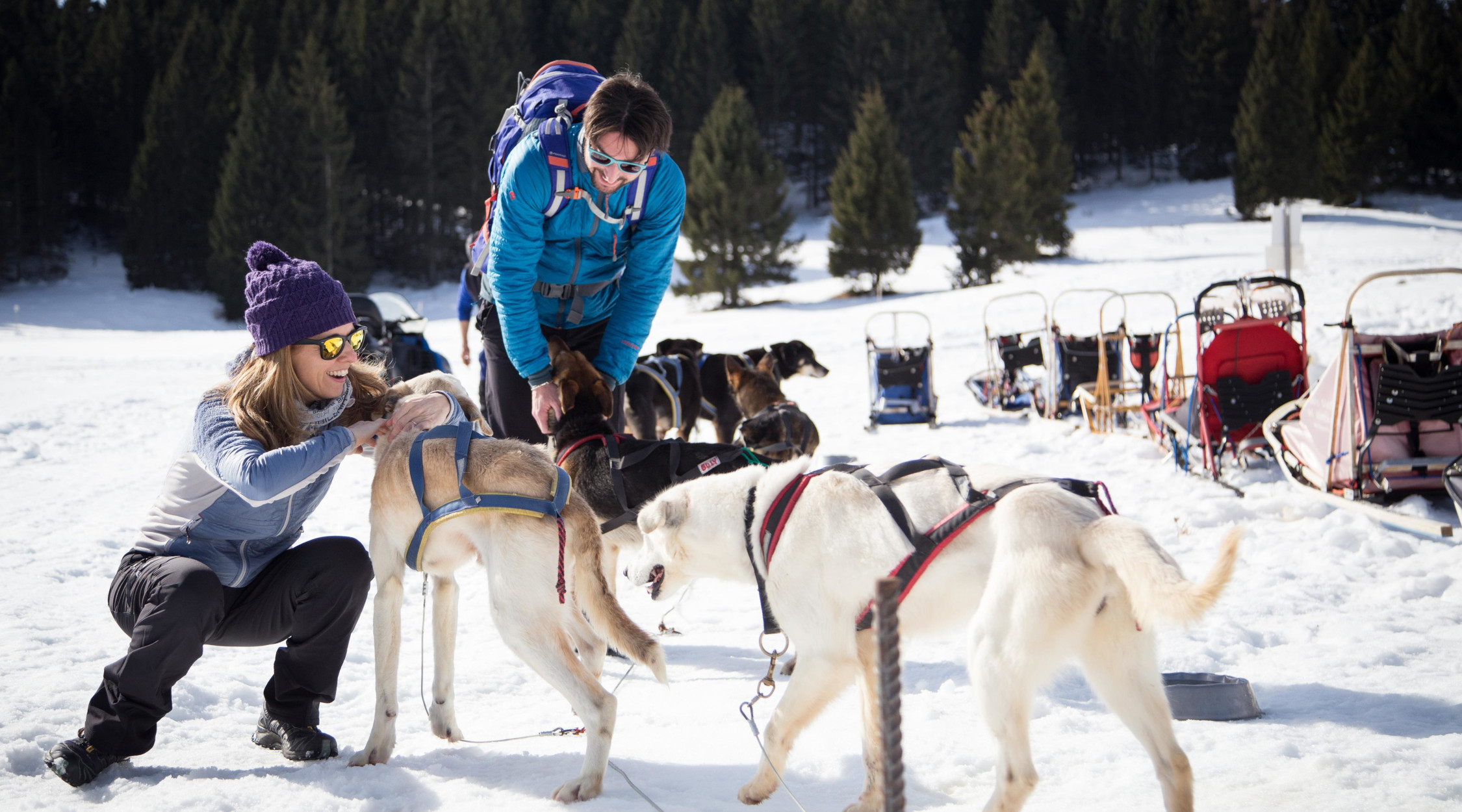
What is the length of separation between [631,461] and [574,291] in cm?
68

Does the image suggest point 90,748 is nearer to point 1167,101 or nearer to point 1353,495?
point 1353,495

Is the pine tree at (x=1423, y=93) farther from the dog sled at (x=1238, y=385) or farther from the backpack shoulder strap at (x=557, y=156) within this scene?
the backpack shoulder strap at (x=557, y=156)

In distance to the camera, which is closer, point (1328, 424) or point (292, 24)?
point (1328, 424)

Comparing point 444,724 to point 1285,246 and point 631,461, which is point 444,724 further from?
point 1285,246

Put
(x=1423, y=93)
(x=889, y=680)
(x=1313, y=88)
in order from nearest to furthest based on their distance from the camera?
(x=889, y=680)
(x=1423, y=93)
(x=1313, y=88)

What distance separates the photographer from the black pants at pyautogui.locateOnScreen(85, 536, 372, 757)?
229 centimetres

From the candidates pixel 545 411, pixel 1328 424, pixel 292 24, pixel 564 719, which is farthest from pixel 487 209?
pixel 292 24

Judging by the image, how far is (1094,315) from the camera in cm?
1419

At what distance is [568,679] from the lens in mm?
2254

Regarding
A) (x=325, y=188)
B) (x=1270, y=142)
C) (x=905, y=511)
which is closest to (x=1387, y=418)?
(x=905, y=511)

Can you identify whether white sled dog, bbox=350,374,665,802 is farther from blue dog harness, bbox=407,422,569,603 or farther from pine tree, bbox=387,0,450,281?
pine tree, bbox=387,0,450,281

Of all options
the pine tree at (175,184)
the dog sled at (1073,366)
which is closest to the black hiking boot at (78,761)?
the dog sled at (1073,366)

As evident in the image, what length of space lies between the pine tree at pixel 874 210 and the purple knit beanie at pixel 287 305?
22925mm

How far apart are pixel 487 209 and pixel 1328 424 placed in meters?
4.62
